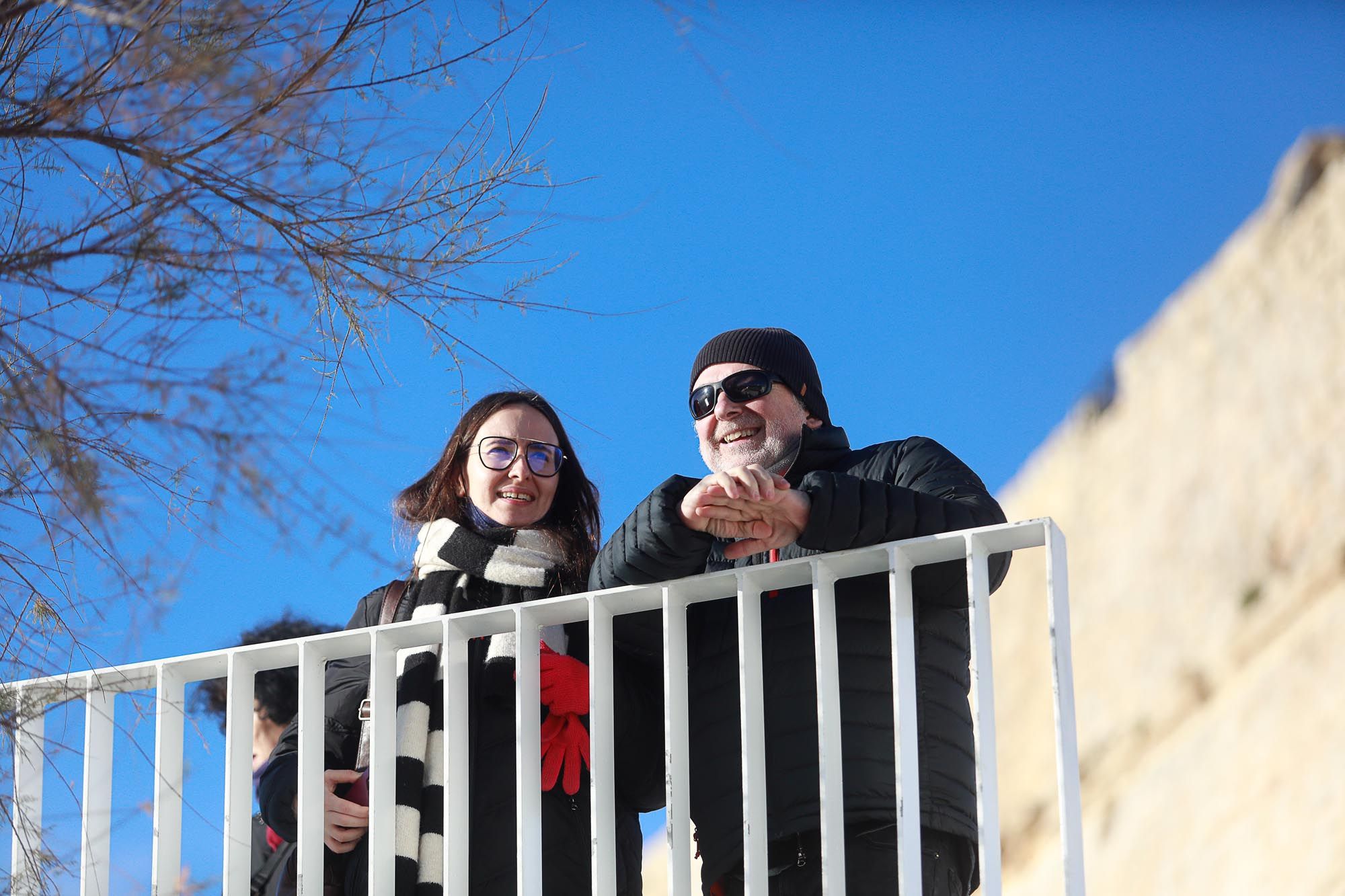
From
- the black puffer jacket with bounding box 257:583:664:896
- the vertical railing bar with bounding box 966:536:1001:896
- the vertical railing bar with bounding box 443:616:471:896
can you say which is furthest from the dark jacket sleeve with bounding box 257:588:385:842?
the vertical railing bar with bounding box 966:536:1001:896

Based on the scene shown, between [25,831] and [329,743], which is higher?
[329,743]

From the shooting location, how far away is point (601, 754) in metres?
2.97

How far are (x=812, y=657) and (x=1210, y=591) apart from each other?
39.0 m

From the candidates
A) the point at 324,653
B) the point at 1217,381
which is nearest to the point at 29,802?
the point at 324,653

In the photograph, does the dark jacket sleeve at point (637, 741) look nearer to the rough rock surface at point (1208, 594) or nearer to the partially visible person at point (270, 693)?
the partially visible person at point (270, 693)

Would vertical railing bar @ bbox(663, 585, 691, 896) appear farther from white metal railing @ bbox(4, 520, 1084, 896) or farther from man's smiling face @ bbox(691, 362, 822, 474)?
man's smiling face @ bbox(691, 362, 822, 474)

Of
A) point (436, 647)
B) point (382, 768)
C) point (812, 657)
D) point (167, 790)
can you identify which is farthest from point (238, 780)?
point (812, 657)

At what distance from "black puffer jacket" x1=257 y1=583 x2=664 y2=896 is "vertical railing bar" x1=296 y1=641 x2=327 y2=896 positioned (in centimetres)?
14

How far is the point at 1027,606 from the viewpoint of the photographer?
154ft

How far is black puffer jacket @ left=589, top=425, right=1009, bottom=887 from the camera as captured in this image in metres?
2.91

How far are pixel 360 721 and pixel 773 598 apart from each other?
1009mm

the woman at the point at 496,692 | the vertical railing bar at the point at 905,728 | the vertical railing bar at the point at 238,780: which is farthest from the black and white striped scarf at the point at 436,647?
the vertical railing bar at the point at 905,728

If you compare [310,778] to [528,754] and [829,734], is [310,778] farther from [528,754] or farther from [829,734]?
[829,734]

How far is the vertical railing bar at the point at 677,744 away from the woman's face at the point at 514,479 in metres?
0.84
